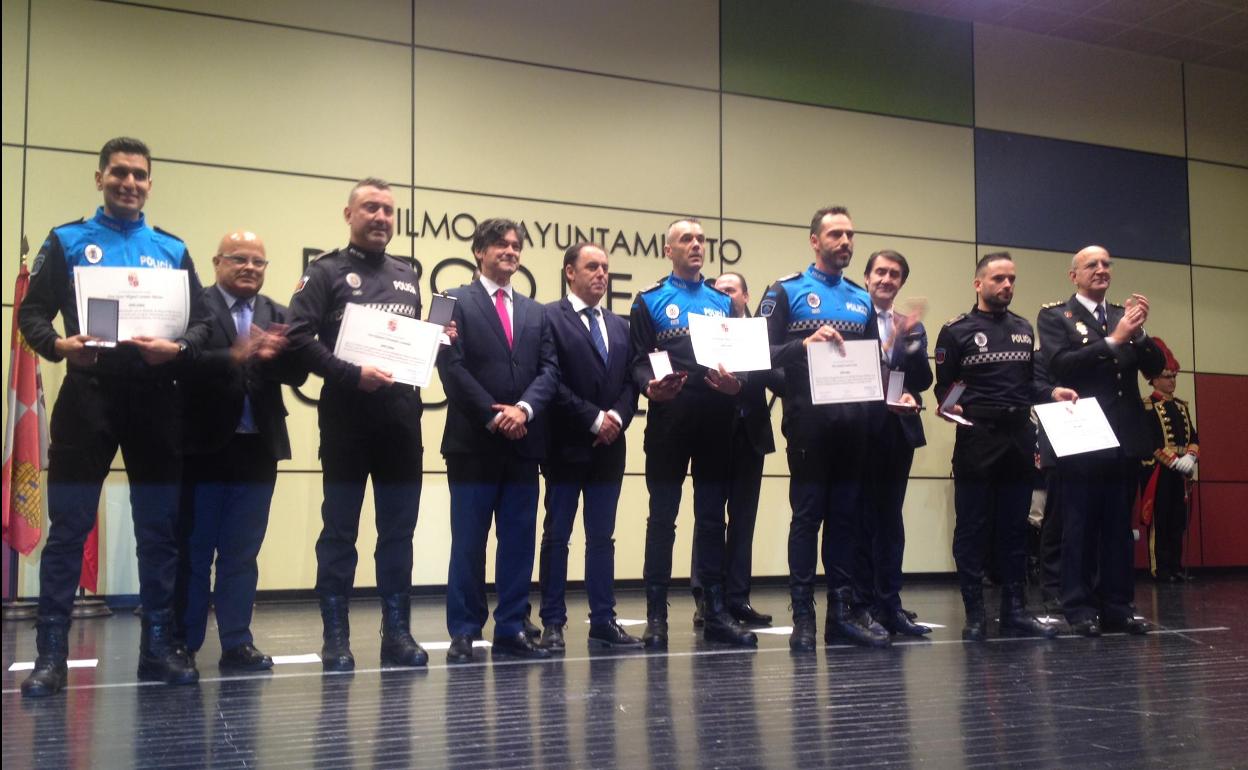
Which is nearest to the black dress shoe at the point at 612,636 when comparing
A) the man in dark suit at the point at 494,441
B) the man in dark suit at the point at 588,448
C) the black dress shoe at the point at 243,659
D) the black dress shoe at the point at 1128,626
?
the man in dark suit at the point at 588,448

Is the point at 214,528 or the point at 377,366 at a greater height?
the point at 377,366

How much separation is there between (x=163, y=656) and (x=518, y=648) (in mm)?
1139

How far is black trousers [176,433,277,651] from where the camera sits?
341cm

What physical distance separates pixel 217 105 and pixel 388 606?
11.8ft

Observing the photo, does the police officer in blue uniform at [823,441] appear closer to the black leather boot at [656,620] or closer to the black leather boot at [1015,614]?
the black leather boot at [656,620]

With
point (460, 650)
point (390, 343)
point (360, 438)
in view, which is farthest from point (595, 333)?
point (460, 650)

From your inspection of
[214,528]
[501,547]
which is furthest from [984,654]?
[214,528]

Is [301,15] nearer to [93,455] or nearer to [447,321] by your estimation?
[447,321]

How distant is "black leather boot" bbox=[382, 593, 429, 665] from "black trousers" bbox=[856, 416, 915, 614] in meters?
1.85

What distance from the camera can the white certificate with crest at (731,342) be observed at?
383 cm

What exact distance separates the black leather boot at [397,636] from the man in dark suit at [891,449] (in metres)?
1.86

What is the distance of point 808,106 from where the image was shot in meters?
7.44

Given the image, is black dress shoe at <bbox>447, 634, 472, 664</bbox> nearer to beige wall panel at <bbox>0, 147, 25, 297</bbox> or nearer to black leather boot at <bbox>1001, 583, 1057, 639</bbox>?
black leather boot at <bbox>1001, 583, 1057, 639</bbox>

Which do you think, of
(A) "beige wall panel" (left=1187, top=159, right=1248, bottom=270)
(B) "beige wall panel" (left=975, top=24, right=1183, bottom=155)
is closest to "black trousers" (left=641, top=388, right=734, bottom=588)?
(B) "beige wall panel" (left=975, top=24, right=1183, bottom=155)
